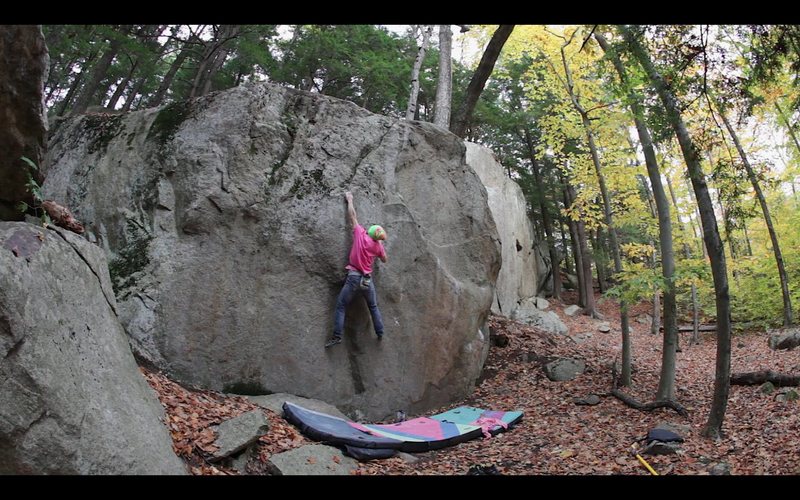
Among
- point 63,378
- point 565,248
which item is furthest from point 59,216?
point 565,248

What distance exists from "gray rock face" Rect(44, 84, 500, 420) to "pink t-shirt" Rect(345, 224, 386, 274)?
10.2 inches

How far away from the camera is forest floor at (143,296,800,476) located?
5.45 meters

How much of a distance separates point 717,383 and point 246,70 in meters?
18.4

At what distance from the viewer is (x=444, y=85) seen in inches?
488

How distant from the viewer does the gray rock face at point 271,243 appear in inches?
271

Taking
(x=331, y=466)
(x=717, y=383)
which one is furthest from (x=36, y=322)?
(x=717, y=383)

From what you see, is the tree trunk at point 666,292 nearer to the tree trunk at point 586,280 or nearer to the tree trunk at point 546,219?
the tree trunk at point 586,280

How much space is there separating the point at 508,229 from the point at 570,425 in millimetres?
11772

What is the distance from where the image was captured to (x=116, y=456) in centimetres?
387

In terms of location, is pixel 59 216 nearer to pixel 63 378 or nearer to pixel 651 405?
pixel 63 378

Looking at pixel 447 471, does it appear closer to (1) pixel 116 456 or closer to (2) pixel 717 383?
(1) pixel 116 456

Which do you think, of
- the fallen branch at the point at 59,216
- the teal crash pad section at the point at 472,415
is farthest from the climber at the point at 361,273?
the fallen branch at the point at 59,216

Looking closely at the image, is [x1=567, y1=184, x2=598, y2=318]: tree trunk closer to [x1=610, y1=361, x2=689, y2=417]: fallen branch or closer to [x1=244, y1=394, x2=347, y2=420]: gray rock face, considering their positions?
[x1=610, y1=361, x2=689, y2=417]: fallen branch

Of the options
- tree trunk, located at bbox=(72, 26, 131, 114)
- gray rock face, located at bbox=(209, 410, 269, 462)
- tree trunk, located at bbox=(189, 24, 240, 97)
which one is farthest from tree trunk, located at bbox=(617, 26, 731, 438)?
tree trunk, located at bbox=(72, 26, 131, 114)
